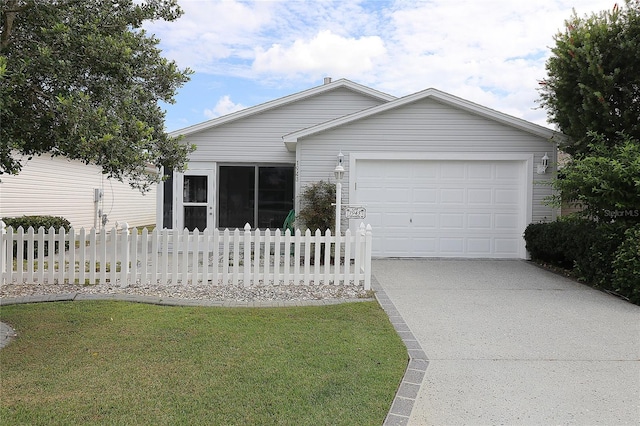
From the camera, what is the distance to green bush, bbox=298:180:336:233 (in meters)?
10.0

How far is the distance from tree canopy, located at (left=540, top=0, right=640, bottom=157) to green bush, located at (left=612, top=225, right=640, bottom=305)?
251 centimetres

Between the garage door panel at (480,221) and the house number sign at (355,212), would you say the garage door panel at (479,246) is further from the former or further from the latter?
the house number sign at (355,212)

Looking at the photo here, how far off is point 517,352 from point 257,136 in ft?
29.6

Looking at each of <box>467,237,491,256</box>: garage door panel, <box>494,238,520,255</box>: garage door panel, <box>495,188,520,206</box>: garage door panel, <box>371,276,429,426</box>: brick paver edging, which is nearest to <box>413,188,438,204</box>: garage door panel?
<box>467,237,491,256</box>: garage door panel

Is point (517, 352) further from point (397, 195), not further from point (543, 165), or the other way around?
point (543, 165)

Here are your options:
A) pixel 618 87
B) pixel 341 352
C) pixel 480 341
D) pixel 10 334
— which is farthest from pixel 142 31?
pixel 618 87

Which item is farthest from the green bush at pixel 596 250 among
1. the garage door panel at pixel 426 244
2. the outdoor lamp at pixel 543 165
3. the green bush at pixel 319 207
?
the green bush at pixel 319 207

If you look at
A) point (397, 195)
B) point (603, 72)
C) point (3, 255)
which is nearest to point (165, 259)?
point (3, 255)

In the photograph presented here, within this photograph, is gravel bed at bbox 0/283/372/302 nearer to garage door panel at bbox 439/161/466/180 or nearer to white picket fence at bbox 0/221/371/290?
white picket fence at bbox 0/221/371/290

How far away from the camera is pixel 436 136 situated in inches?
402

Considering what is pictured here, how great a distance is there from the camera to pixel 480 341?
4.74 m

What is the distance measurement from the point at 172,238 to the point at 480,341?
187 inches

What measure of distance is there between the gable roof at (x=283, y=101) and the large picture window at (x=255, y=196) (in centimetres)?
122

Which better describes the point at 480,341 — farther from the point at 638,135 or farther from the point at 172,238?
the point at 638,135
